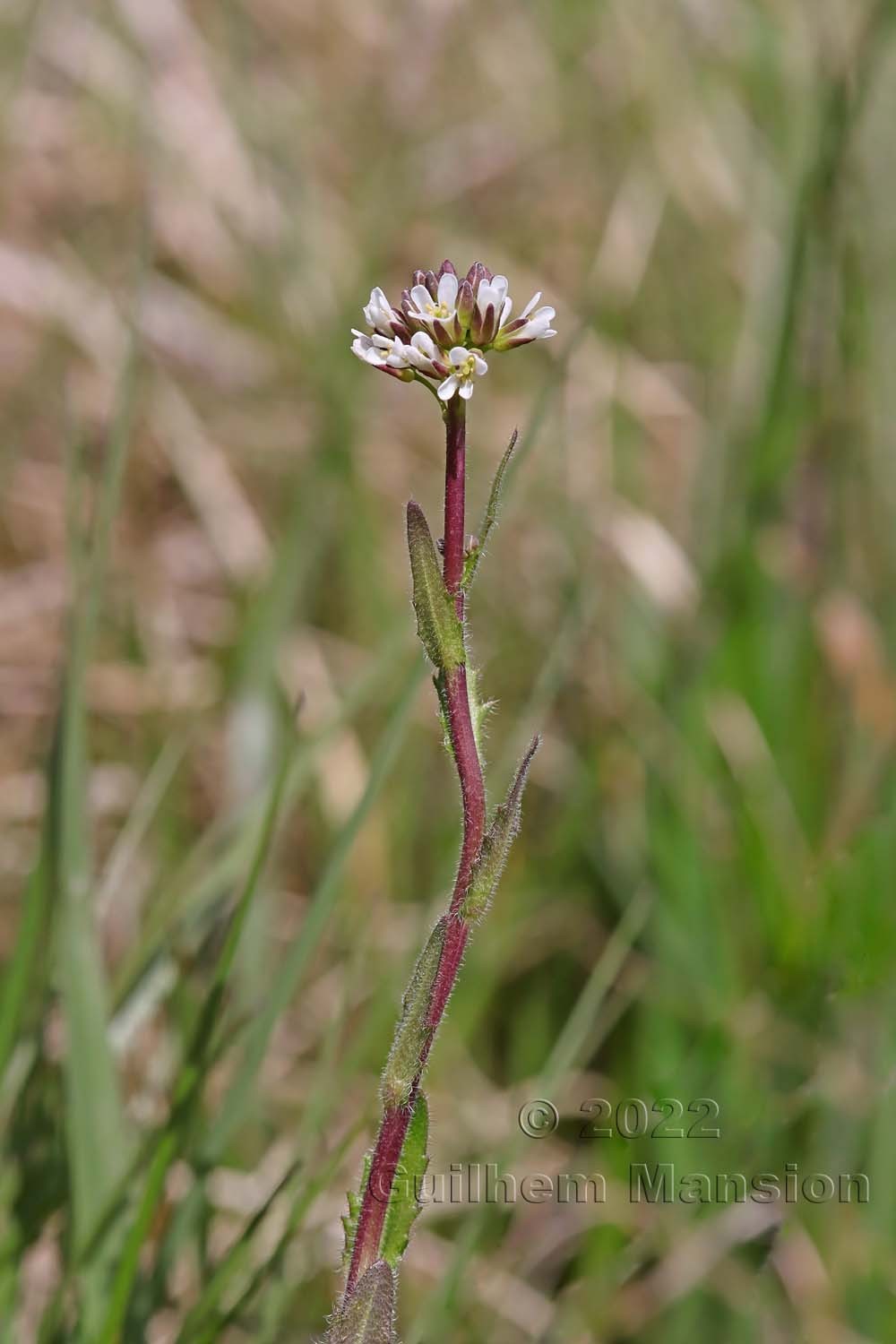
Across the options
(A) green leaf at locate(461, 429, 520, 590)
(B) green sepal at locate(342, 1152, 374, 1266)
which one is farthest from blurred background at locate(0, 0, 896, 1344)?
(A) green leaf at locate(461, 429, 520, 590)

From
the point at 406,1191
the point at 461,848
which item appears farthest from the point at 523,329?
the point at 406,1191

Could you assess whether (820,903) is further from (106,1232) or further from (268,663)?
(106,1232)

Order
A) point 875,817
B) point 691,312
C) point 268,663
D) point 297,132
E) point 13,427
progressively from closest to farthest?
point 875,817 < point 268,663 < point 13,427 < point 691,312 < point 297,132

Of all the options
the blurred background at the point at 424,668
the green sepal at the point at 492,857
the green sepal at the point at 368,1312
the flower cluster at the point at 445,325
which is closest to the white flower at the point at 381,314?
the flower cluster at the point at 445,325

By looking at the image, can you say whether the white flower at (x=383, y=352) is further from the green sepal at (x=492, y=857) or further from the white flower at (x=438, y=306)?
the green sepal at (x=492, y=857)

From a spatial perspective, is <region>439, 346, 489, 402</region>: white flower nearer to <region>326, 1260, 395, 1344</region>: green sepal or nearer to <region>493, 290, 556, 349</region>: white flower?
<region>493, 290, 556, 349</region>: white flower

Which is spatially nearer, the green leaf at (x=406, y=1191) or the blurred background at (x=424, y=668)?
the green leaf at (x=406, y=1191)

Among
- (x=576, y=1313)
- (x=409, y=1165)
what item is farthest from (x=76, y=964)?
(x=576, y=1313)
